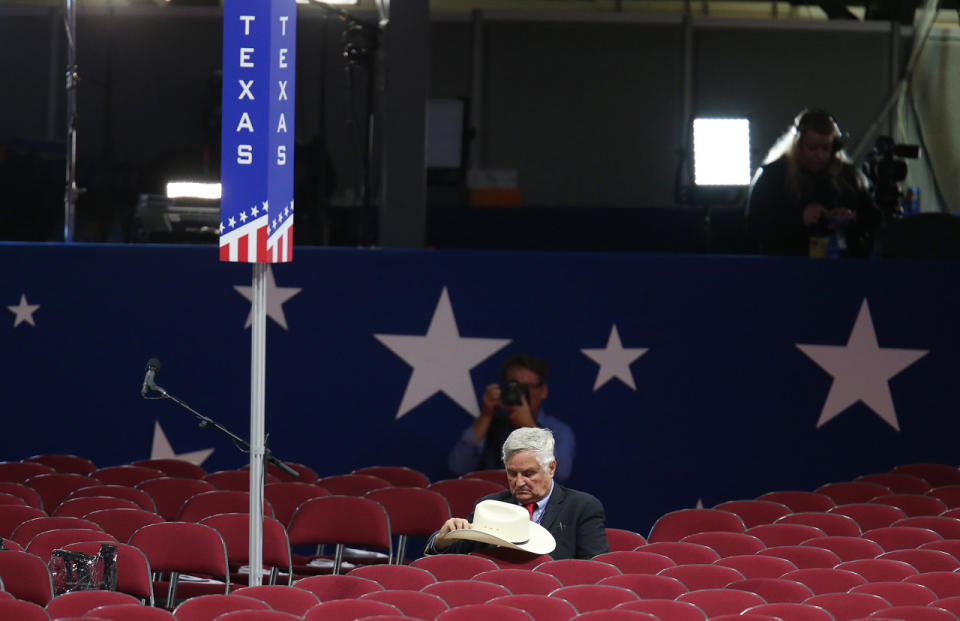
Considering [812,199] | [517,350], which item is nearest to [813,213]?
[812,199]

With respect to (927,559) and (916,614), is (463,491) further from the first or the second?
(916,614)

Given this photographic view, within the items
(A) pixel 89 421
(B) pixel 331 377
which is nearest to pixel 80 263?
(A) pixel 89 421

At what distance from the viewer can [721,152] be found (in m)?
11.8

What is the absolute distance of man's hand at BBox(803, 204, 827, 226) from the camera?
8.81 metres

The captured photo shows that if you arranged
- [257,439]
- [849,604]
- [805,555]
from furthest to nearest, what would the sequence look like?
[805,555] → [257,439] → [849,604]

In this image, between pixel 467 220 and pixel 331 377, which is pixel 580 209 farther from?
pixel 331 377

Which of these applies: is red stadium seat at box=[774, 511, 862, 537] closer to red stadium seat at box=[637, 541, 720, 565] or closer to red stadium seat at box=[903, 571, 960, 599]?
red stadium seat at box=[637, 541, 720, 565]

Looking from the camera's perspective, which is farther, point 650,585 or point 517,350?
point 517,350

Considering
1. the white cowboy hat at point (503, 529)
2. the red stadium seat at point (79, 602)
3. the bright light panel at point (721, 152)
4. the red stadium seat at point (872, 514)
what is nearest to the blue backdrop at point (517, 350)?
the red stadium seat at point (872, 514)

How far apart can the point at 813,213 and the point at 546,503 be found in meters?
4.04

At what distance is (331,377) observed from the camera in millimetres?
8656

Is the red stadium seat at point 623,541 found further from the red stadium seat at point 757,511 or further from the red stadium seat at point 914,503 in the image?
the red stadium seat at point 914,503

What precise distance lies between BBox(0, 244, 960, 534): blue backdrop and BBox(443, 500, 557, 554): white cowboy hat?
10.3 ft

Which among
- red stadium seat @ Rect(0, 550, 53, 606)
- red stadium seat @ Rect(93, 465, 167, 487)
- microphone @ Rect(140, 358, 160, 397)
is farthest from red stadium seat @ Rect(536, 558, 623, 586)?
red stadium seat @ Rect(93, 465, 167, 487)
